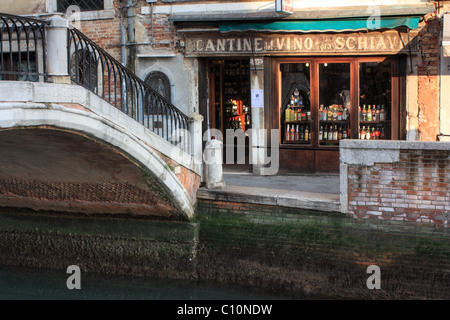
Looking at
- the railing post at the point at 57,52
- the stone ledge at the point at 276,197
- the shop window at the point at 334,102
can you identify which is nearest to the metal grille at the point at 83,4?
the shop window at the point at 334,102

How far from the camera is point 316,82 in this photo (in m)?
9.97

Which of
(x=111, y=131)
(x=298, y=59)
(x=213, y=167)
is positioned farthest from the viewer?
(x=298, y=59)

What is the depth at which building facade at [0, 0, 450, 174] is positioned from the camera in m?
9.25

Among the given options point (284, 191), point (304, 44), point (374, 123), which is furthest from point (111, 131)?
point (374, 123)

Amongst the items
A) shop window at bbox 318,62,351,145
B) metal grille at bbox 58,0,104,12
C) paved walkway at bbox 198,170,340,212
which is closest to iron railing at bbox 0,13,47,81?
metal grille at bbox 58,0,104,12

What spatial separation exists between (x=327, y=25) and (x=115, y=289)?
15.6ft

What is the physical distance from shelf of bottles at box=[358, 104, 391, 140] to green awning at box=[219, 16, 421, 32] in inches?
50.5

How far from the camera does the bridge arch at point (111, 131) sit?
599 centimetres

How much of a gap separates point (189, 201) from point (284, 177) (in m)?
2.00

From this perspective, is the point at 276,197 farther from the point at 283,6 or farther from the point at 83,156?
the point at 283,6

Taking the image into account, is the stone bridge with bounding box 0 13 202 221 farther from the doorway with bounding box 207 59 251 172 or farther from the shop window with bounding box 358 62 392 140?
the shop window with bounding box 358 62 392 140

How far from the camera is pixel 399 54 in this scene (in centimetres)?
943

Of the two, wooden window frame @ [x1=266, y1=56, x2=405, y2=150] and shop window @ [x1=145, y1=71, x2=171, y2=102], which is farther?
shop window @ [x1=145, y1=71, x2=171, y2=102]

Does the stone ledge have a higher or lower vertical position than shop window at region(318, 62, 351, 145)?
lower
